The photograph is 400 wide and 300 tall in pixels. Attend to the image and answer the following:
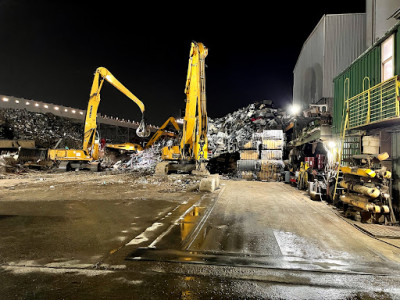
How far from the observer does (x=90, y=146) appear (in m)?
20.1

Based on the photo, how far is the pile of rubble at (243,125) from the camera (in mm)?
25859

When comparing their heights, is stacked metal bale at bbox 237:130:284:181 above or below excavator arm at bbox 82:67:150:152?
below

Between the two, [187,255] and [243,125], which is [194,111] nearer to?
[187,255]

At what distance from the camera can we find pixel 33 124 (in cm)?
3494

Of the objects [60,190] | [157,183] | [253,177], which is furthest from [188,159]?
[60,190]

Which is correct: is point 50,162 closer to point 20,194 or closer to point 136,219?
point 20,194

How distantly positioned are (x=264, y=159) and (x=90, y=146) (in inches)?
560

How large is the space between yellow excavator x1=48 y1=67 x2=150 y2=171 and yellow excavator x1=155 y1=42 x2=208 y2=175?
5.76 meters

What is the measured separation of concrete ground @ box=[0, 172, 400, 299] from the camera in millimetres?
3066

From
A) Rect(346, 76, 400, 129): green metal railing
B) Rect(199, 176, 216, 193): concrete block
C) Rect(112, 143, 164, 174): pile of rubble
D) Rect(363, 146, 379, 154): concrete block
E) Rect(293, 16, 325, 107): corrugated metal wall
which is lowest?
Rect(199, 176, 216, 193): concrete block

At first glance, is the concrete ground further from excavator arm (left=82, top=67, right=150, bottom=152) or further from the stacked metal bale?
excavator arm (left=82, top=67, right=150, bottom=152)

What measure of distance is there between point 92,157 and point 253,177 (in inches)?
525

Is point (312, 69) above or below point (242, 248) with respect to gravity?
above

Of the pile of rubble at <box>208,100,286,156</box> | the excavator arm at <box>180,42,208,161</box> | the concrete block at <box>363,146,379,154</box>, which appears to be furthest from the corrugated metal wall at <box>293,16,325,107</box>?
the concrete block at <box>363,146,379,154</box>
